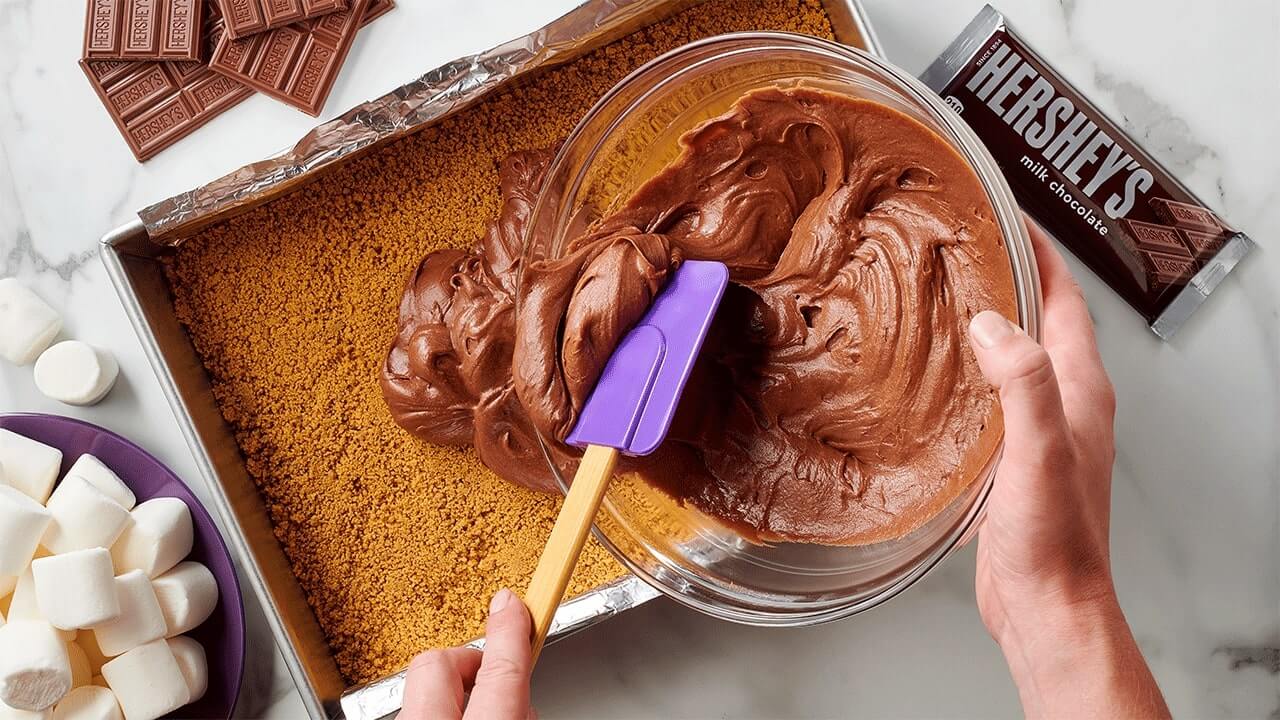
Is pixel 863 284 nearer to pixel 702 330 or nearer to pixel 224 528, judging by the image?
pixel 702 330

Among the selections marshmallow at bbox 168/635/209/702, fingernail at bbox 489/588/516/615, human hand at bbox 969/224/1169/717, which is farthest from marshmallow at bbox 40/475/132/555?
human hand at bbox 969/224/1169/717

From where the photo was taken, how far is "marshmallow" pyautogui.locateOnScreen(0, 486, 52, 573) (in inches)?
69.6

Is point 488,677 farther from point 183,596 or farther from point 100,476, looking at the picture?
point 100,476

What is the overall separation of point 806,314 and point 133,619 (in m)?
1.40

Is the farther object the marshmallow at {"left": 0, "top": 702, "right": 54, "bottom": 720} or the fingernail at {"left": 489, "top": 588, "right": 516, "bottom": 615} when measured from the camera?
the marshmallow at {"left": 0, "top": 702, "right": 54, "bottom": 720}

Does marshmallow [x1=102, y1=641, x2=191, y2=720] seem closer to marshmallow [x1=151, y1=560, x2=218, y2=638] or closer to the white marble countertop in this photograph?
marshmallow [x1=151, y1=560, x2=218, y2=638]

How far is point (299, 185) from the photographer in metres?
1.89

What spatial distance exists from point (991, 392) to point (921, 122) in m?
0.43

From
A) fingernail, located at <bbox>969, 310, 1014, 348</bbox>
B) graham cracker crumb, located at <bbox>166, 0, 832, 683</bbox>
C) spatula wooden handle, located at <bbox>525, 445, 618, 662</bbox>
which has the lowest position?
graham cracker crumb, located at <bbox>166, 0, 832, 683</bbox>

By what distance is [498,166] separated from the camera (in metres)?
1.90

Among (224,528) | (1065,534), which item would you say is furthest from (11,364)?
(1065,534)

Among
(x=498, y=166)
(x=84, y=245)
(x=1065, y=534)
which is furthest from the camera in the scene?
(x=84, y=245)

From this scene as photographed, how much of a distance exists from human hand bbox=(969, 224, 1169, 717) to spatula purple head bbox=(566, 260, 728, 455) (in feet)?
1.28

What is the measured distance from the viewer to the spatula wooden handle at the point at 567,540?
133cm
